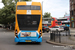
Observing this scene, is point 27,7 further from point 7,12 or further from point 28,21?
point 7,12

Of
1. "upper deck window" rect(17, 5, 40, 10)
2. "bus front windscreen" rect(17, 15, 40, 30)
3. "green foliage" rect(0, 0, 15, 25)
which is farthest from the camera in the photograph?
"green foliage" rect(0, 0, 15, 25)

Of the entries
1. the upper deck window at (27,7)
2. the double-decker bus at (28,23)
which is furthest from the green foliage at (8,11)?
the double-decker bus at (28,23)

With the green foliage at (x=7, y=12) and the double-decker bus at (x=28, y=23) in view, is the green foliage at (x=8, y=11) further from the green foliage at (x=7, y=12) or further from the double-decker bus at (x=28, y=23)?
the double-decker bus at (x=28, y=23)

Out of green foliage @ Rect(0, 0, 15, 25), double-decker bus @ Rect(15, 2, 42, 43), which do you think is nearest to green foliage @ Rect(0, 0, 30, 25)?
green foliage @ Rect(0, 0, 15, 25)

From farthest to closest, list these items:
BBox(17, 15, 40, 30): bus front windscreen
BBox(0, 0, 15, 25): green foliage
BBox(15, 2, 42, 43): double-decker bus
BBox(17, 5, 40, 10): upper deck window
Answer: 1. BBox(0, 0, 15, 25): green foliage
2. BBox(17, 5, 40, 10): upper deck window
3. BBox(17, 15, 40, 30): bus front windscreen
4. BBox(15, 2, 42, 43): double-decker bus

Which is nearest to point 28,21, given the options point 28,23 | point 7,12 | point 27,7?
point 28,23

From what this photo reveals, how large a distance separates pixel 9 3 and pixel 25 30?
101ft

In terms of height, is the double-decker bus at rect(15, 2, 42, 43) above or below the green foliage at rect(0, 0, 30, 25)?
below

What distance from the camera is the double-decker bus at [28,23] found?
1158 cm

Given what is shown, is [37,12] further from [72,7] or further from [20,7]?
[72,7]

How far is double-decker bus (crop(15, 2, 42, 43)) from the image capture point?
11.6m

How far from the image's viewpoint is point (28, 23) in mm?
11828

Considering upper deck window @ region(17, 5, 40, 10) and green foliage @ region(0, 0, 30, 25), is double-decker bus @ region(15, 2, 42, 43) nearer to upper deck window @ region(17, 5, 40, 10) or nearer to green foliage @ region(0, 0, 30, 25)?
upper deck window @ region(17, 5, 40, 10)

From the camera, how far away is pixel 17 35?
1158cm
